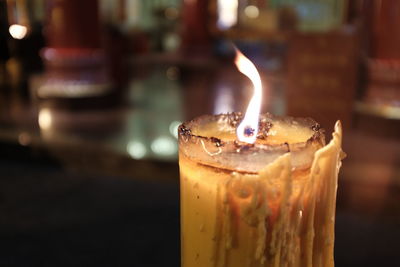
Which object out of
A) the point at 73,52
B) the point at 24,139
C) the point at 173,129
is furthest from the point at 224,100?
the point at 24,139

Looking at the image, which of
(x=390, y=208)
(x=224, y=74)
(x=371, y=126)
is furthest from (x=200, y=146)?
(x=224, y=74)

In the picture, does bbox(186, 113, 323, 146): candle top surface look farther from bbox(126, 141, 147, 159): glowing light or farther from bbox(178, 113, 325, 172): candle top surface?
bbox(126, 141, 147, 159): glowing light

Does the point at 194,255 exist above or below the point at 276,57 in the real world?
above

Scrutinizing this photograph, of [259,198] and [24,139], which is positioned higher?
[259,198]

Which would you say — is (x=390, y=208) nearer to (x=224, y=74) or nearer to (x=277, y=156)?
(x=277, y=156)

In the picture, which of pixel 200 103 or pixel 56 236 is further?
pixel 200 103

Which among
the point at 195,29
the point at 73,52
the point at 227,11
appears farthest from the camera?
the point at 227,11

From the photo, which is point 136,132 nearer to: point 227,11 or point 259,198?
point 259,198

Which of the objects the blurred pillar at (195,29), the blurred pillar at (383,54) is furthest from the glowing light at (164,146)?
the blurred pillar at (195,29)
